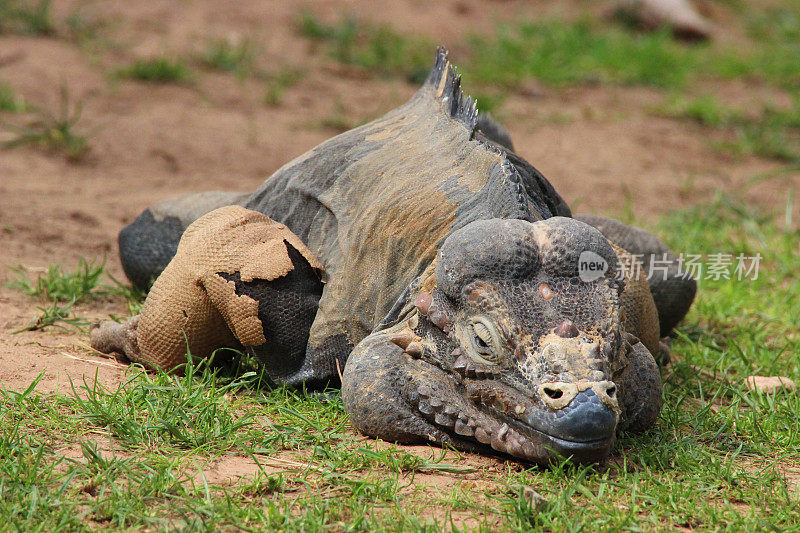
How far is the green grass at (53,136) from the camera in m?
7.72

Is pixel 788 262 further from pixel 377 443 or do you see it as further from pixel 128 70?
pixel 128 70

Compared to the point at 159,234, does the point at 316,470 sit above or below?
below

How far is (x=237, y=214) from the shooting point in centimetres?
443

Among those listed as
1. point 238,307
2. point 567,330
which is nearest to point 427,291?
point 567,330

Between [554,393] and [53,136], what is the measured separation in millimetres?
5787

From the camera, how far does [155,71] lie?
9258mm

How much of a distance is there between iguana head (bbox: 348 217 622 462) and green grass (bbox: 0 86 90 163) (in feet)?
16.2

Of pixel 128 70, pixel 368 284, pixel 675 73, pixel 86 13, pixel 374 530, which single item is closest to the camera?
pixel 374 530

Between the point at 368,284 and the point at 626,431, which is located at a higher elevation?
the point at 368,284

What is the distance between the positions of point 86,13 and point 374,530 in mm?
8658

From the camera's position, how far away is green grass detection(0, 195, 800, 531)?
10.3 feet

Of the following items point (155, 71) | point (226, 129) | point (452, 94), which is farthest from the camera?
point (155, 71)

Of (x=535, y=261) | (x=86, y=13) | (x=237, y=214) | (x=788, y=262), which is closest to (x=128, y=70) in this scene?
(x=86, y=13)

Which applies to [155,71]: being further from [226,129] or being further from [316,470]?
[316,470]
